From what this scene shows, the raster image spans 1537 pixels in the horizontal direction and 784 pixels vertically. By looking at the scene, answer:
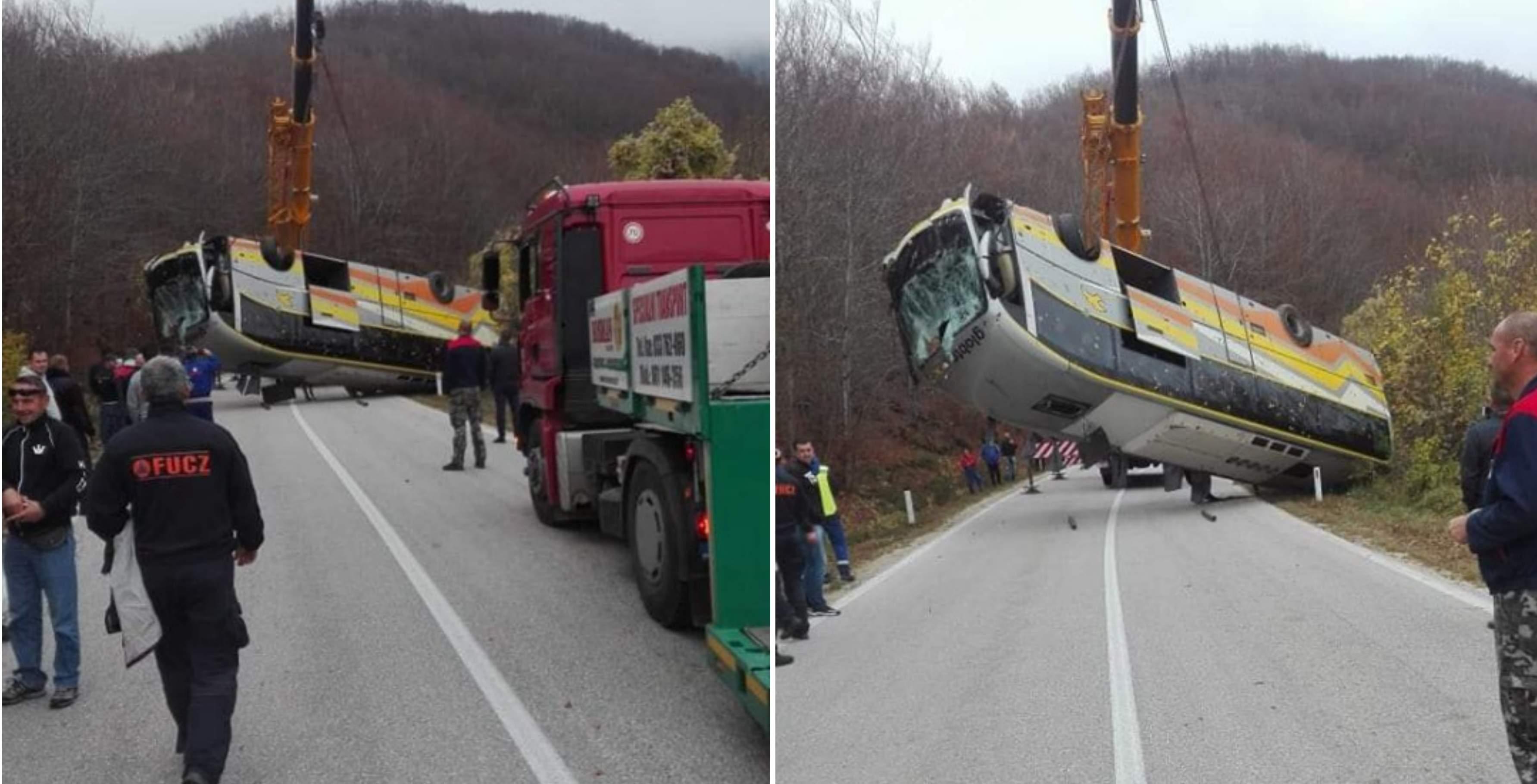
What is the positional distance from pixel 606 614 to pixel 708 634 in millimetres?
2567

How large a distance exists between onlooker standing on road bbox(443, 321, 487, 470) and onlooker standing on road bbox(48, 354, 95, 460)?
9.05 ft

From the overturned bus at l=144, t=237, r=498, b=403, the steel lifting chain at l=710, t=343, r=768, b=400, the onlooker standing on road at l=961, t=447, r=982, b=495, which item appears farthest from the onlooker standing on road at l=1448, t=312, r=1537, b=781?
the overturned bus at l=144, t=237, r=498, b=403

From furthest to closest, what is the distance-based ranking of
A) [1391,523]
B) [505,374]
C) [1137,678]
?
[1391,523]
[505,374]
[1137,678]

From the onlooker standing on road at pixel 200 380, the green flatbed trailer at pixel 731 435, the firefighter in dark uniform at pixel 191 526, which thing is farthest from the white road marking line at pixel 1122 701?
the onlooker standing on road at pixel 200 380

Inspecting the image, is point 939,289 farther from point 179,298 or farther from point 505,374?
point 179,298

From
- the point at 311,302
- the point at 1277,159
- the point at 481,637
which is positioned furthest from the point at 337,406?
the point at 1277,159

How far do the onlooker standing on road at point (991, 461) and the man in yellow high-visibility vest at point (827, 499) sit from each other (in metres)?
1.86

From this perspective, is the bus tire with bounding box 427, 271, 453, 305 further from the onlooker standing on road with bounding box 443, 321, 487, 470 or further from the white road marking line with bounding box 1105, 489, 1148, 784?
the white road marking line with bounding box 1105, 489, 1148, 784

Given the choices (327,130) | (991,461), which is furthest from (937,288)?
(327,130)

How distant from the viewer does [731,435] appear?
200 inches

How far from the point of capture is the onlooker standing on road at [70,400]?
445 cm

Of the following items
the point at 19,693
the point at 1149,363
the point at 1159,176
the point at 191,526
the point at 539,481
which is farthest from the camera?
the point at 1159,176

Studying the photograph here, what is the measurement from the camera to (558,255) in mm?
8750

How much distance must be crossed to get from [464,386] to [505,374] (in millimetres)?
2154
